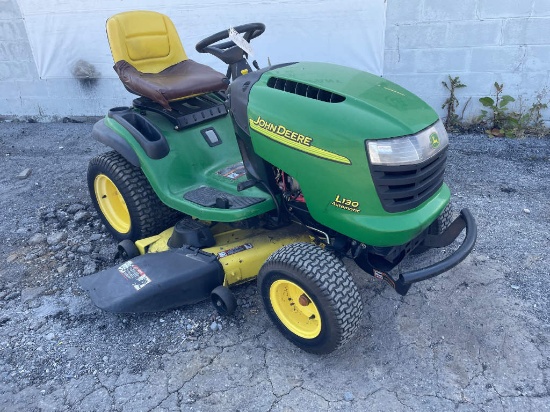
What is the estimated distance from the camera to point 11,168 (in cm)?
475

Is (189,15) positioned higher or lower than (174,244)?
higher

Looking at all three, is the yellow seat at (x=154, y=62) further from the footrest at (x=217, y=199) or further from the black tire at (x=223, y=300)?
the black tire at (x=223, y=300)

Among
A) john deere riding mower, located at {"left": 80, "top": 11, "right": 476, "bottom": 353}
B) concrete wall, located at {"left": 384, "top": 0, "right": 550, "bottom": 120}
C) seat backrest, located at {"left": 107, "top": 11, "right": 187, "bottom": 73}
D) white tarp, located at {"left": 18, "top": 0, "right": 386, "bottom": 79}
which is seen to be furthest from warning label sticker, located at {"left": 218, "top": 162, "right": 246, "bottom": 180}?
concrete wall, located at {"left": 384, "top": 0, "right": 550, "bottom": 120}

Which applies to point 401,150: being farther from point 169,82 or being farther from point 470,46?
point 470,46

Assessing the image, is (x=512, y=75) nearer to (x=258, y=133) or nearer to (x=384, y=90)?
(x=384, y=90)

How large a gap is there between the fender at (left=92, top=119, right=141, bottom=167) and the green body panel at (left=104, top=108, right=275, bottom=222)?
28 mm

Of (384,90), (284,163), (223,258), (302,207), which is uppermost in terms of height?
(384,90)

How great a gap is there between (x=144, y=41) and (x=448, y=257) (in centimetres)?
238

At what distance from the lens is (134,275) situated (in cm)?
262

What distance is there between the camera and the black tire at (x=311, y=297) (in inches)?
84.5

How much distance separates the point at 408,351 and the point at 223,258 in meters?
1.06

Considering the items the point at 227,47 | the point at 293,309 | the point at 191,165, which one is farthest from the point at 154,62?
the point at 293,309

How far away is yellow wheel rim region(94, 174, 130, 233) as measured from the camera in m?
3.36

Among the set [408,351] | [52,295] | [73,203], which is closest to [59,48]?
[73,203]
